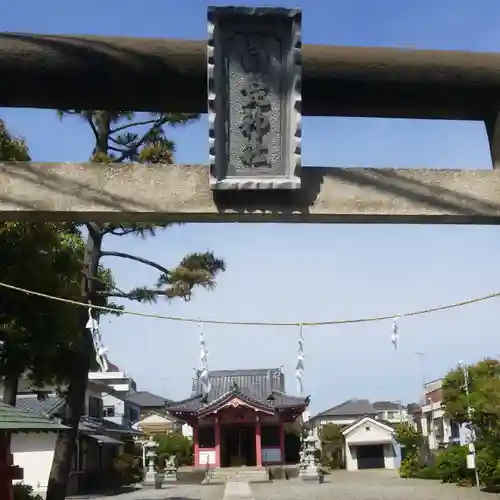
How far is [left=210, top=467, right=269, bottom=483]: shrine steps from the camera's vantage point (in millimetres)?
31891

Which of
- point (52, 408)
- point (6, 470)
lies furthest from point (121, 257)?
point (52, 408)

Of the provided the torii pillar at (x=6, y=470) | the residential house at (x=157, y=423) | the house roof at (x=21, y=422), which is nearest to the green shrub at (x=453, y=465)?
the house roof at (x=21, y=422)

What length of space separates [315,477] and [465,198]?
27.6 meters

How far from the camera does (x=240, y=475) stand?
1275 inches

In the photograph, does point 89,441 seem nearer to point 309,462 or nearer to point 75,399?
point 309,462

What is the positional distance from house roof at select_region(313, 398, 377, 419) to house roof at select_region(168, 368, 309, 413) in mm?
18784

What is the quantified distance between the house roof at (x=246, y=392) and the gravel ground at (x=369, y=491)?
5.96 metres

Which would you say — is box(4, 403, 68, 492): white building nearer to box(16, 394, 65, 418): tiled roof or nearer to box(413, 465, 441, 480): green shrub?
box(16, 394, 65, 418): tiled roof

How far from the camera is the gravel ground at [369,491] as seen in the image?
21344 mm

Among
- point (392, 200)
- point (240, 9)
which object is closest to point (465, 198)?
point (392, 200)

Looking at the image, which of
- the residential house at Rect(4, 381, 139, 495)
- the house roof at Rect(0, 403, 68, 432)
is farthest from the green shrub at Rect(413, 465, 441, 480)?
the house roof at Rect(0, 403, 68, 432)

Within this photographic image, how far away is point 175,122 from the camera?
593 inches

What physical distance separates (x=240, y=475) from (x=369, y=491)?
9.81 m

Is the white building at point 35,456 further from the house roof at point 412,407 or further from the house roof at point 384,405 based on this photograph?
the house roof at point 384,405
